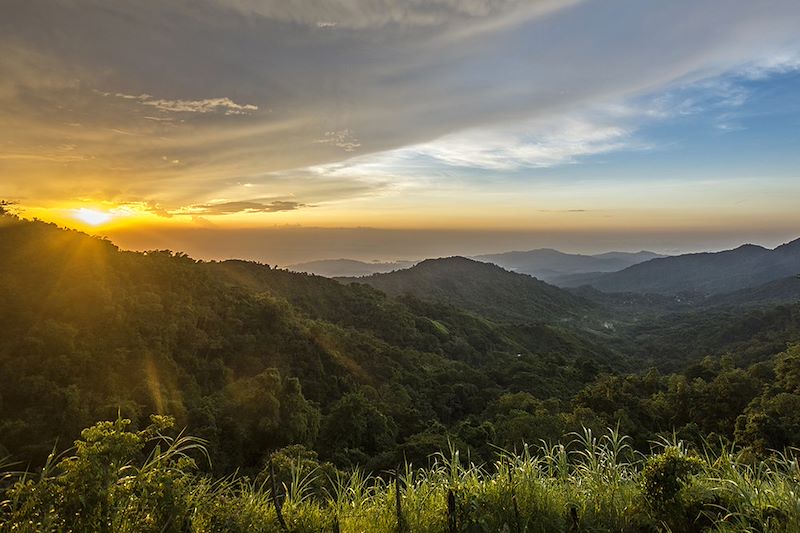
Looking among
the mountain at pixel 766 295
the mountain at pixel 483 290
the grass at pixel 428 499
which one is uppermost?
the grass at pixel 428 499

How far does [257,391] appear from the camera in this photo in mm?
18938

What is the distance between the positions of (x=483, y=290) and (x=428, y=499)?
5041 inches

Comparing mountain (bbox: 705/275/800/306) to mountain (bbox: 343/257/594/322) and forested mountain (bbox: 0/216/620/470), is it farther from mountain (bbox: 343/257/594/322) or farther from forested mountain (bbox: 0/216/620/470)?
forested mountain (bbox: 0/216/620/470)

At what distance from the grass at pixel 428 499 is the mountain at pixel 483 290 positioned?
9579cm

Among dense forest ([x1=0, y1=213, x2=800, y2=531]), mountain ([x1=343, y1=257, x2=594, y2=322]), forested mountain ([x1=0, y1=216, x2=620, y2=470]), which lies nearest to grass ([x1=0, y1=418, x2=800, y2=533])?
dense forest ([x1=0, y1=213, x2=800, y2=531])

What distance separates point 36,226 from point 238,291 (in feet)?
41.5

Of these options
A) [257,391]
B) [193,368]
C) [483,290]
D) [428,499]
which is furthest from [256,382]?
[483,290]

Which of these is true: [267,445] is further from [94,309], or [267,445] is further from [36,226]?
[36,226]

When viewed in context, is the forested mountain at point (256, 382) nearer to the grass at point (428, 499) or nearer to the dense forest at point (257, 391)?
the dense forest at point (257, 391)

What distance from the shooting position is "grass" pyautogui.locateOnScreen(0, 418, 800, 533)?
2.88 metres

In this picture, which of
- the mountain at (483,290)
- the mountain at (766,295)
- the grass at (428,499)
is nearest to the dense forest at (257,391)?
the grass at (428,499)

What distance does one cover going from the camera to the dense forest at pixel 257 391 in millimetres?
13867

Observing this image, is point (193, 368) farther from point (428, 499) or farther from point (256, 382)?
point (428, 499)

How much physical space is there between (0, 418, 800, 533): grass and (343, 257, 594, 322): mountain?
9579 centimetres
